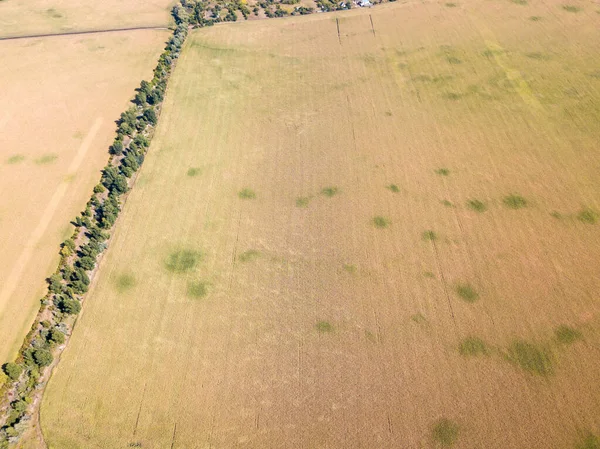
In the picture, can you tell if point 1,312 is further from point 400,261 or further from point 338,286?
point 400,261

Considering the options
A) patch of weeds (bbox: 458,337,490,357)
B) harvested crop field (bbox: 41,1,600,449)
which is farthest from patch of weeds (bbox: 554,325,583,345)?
patch of weeds (bbox: 458,337,490,357)

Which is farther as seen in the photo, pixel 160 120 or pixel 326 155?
pixel 160 120

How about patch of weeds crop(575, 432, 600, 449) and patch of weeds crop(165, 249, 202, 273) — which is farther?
patch of weeds crop(165, 249, 202, 273)

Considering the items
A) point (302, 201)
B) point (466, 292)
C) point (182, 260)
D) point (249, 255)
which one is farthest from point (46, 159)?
point (466, 292)

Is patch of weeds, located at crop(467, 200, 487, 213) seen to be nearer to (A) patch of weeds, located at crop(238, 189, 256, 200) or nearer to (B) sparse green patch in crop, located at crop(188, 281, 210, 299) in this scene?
(A) patch of weeds, located at crop(238, 189, 256, 200)

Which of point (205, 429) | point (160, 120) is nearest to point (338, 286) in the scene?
point (205, 429)

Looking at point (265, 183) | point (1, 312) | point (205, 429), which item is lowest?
point (205, 429)
